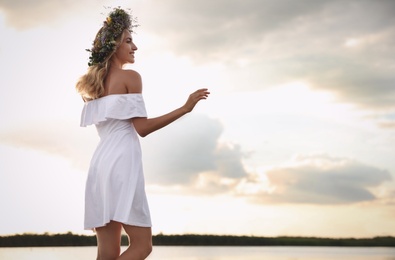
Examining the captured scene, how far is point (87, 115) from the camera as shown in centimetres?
423

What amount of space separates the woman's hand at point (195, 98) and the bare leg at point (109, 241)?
0.84 m

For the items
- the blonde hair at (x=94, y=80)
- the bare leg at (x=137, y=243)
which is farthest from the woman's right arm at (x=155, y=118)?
the bare leg at (x=137, y=243)

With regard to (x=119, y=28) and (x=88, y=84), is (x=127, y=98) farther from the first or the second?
(x=119, y=28)

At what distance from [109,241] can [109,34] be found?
1348mm

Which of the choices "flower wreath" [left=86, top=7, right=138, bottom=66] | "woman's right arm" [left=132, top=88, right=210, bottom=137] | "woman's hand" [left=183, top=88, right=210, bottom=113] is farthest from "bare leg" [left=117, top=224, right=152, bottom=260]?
"flower wreath" [left=86, top=7, right=138, bottom=66]

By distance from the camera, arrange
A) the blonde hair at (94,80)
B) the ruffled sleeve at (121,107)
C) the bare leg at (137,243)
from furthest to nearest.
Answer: the blonde hair at (94,80) → the ruffled sleeve at (121,107) → the bare leg at (137,243)

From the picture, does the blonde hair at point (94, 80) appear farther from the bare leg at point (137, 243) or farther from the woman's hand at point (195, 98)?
the bare leg at point (137, 243)

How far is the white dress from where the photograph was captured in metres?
3.91

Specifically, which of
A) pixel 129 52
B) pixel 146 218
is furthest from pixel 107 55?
pixel 146 218

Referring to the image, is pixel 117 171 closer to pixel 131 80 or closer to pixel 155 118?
pixel 155 118

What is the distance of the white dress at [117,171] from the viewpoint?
391 centimetres

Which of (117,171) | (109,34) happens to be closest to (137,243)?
(117,171)

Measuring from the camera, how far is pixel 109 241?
3988mm

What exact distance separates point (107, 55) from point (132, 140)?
612mm
